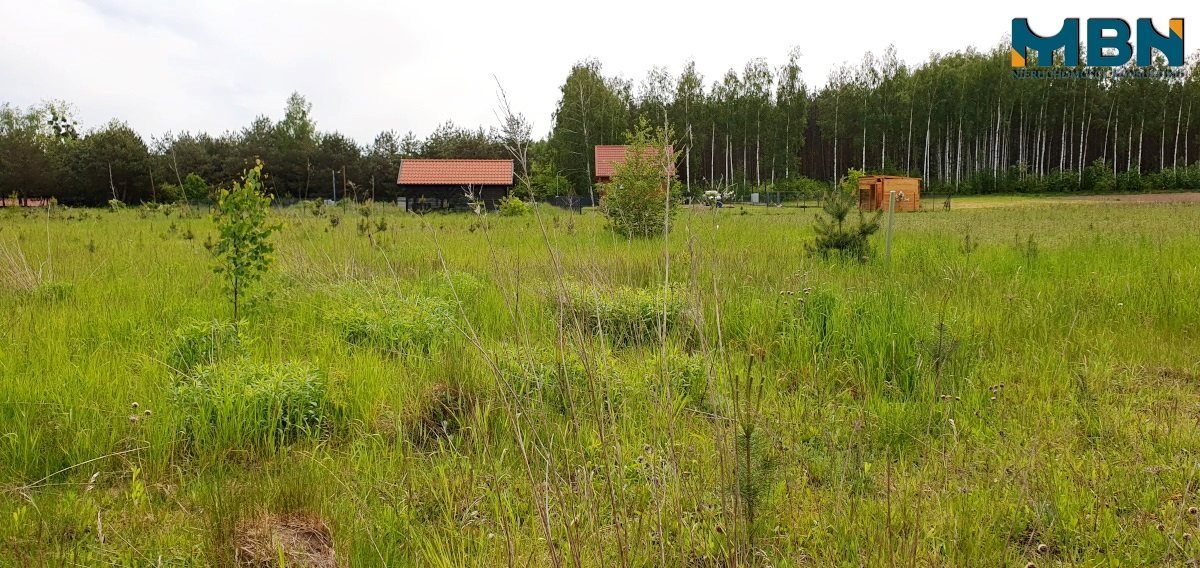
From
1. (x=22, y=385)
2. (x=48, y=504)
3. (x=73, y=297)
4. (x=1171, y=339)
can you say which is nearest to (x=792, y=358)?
(x=1171, y=339)

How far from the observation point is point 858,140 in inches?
1966

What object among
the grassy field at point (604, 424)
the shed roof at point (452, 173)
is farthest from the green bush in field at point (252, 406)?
the shed roof at point (452, 173)

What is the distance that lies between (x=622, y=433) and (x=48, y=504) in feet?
7.01

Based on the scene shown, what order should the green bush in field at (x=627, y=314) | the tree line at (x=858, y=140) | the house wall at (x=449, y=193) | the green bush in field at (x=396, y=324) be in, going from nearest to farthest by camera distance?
the green bush in field at (x=396, y=324) → the green bush in field at (x=627, y=314) → the house wall at (x=449, y=193) → the tree line at (x=858, y=140)

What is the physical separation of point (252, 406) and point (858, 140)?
53.1m

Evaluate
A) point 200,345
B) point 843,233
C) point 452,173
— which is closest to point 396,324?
point 200,345

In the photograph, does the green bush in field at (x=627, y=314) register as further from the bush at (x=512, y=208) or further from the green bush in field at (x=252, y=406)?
the bush at (x=512, y=208)

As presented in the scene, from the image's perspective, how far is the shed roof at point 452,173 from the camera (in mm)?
32094

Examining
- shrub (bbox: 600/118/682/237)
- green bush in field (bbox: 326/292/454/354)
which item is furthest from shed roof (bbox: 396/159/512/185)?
green bush in field (bbox: 326/292/454/354)

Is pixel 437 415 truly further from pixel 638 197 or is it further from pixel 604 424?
pixel 638 197

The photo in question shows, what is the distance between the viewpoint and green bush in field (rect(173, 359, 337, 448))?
9.40 feet

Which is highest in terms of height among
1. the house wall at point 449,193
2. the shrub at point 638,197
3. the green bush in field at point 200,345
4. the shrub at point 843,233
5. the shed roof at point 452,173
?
the shed roof at point 452,173

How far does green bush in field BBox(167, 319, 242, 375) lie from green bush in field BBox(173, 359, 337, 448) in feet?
1.37

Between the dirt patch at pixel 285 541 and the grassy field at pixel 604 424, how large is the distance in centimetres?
1
